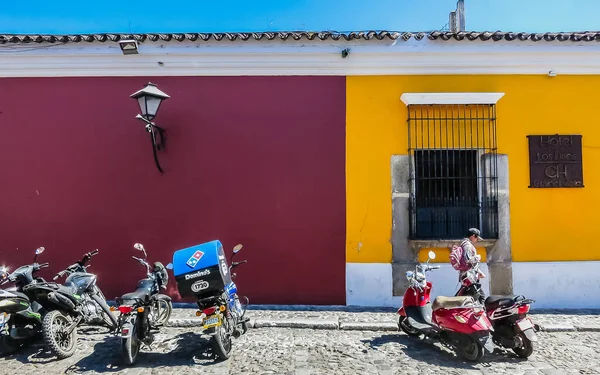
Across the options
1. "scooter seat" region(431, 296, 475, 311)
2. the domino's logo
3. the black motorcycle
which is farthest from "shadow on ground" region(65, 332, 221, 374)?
"scooter seat" region(431, 296, 475, 311)

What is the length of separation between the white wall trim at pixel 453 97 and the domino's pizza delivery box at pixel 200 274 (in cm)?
361

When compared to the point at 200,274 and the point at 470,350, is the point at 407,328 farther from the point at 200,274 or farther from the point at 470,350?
the point at 200,274

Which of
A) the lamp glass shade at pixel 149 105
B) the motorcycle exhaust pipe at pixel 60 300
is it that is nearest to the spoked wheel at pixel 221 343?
the motorcycle exhaust pipe at pixel 60 300

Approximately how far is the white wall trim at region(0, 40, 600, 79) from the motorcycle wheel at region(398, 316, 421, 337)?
3.42 metres

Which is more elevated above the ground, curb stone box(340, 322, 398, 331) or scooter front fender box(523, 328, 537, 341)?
scooter front fender box(523, 328, 537, 341)

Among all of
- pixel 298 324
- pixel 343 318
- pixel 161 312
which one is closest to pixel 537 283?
pixel 343 318

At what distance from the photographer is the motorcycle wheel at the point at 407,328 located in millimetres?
4989

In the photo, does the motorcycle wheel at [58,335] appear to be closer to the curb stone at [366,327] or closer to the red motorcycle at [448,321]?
the curb stone at [366,327]

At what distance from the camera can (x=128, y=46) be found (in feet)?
19.9

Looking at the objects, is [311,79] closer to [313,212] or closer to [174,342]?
[313,212]

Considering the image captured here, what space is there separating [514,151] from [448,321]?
311 centimetres

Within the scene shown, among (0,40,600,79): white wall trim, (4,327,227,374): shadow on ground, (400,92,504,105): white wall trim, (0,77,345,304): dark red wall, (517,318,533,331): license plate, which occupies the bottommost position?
(4,327,227,374): shadow on ground

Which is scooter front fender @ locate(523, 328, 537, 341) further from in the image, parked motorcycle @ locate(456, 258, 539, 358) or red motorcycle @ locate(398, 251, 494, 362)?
red motorcycle @ locate(398, 251, 494, 362)

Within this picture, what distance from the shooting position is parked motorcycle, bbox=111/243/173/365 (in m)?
4.12
